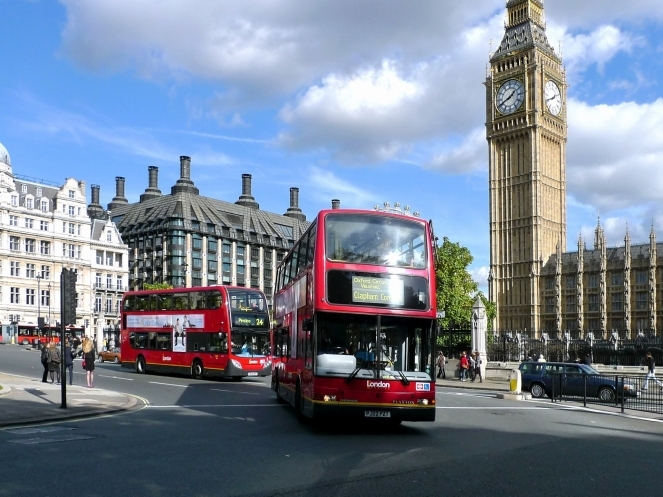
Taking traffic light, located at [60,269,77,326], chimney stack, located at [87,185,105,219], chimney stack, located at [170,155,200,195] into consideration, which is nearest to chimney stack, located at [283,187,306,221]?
chimney stack, located at [170,155,200,195]

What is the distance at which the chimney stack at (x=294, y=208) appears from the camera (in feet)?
422

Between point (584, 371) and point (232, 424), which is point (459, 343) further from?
point (232, 424)

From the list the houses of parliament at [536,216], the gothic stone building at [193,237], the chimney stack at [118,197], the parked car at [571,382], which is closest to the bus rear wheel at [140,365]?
the parked car at [571,382]

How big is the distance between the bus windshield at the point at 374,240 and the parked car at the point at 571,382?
11515 mm

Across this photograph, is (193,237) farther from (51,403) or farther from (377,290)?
(377,290)

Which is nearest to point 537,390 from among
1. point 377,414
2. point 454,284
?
point 377,414

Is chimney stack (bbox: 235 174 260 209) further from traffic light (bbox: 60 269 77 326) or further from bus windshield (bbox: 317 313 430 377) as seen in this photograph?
bus windshield (bbox: 317 313 430 377)

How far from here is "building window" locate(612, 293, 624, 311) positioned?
85625 mm

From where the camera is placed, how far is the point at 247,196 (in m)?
120

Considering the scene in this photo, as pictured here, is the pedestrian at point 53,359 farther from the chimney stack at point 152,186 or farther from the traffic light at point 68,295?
the chimney stack at point 152,186

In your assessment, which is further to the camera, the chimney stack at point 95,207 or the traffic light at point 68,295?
the chimney stack at point 95,207

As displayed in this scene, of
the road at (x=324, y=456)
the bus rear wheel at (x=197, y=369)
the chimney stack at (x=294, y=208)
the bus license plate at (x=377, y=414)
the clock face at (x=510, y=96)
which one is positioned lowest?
the bus rear wheel at (x=197, y=369)

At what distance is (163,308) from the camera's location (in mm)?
32812

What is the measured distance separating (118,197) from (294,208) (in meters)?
30.4
